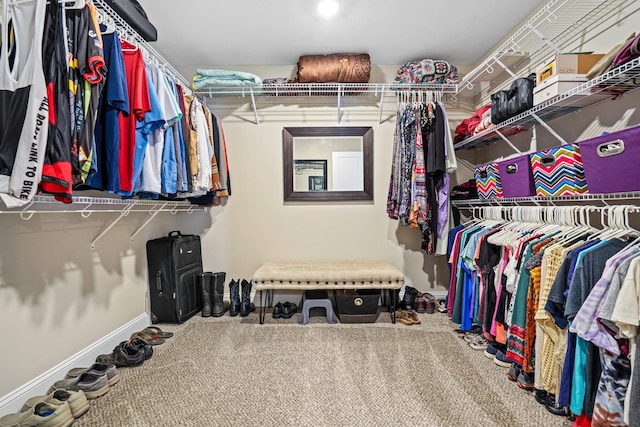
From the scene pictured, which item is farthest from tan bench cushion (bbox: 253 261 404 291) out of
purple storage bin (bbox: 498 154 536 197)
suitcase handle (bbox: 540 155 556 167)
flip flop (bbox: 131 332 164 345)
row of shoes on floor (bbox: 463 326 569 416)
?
suitcase handle (bbox: 540 155 556 167)

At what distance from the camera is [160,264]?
7.87 feet

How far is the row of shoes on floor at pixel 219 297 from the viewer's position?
8.52ft

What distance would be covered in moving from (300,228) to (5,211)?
2.03m

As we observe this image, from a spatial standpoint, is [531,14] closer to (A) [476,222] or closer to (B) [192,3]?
(A) [476,222]

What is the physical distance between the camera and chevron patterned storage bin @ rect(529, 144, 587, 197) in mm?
1409

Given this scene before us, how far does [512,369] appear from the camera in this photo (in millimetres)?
1608

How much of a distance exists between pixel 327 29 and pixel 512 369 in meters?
2.62

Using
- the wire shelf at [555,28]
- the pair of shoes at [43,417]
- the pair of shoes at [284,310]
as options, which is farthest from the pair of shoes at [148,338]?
the wire shelf at [555,28]

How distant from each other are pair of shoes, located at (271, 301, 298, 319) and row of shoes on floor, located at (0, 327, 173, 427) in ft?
3.18

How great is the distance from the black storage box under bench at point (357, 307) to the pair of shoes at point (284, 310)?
0.46m

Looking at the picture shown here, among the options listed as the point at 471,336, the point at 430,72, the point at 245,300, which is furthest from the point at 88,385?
the point at 430,72

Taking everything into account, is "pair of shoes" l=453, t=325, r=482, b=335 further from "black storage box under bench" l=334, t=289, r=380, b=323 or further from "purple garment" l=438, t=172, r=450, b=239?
"purple garment" l=438, t=172, r=450, b=239

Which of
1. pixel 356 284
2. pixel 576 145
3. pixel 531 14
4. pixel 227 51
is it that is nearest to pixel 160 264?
pixel 356 284

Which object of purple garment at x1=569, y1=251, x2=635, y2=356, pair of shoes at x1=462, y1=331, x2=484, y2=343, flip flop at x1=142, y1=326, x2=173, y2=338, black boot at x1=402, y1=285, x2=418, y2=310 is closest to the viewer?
purple garment at x1=569, y1=251, x2=635, y2=356
